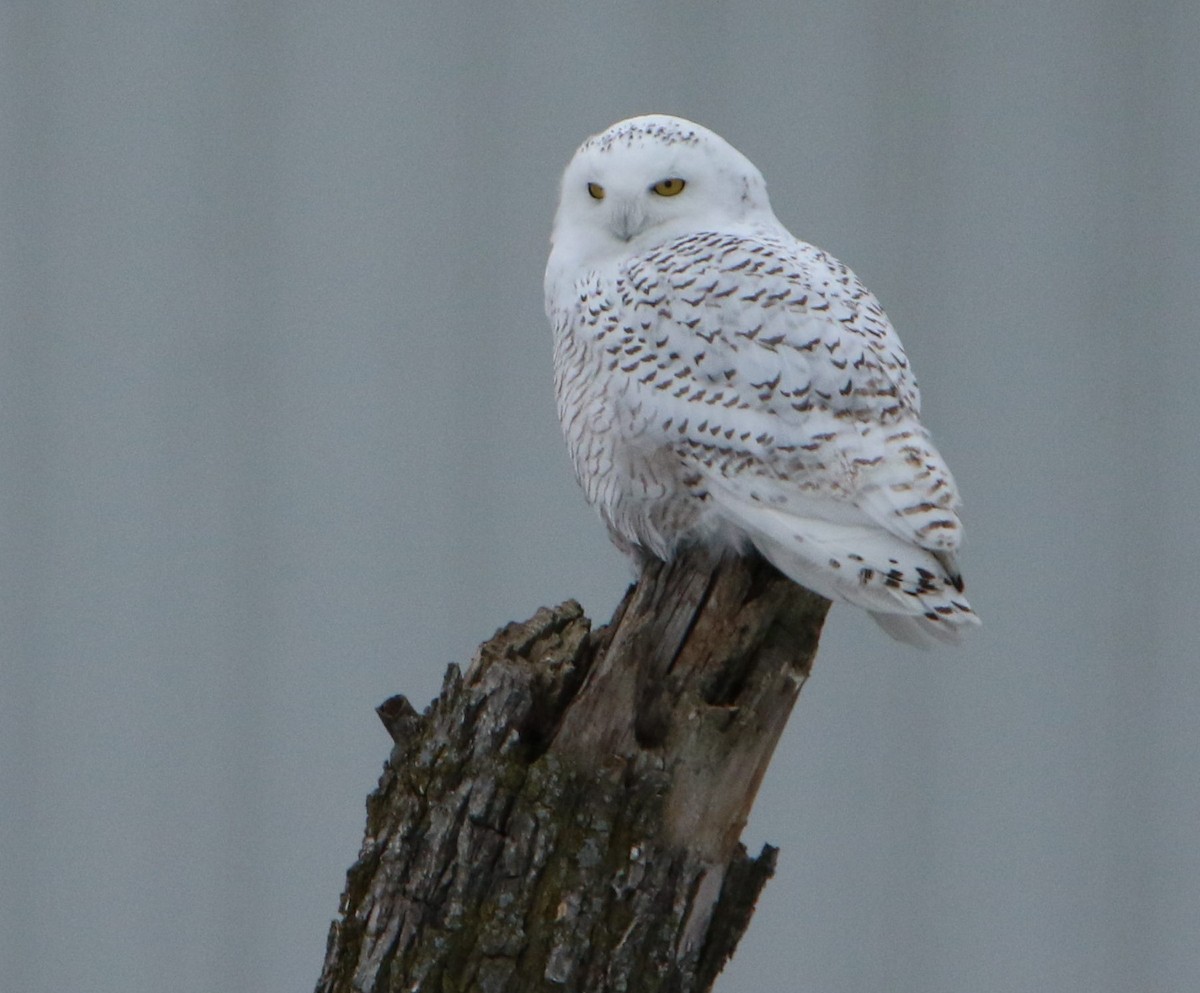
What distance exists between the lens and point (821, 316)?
4.99 ft

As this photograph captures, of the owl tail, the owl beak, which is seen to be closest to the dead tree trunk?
the owl tail

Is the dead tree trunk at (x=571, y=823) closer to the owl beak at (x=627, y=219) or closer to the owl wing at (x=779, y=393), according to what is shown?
the owl wing at (x=779, y=393)

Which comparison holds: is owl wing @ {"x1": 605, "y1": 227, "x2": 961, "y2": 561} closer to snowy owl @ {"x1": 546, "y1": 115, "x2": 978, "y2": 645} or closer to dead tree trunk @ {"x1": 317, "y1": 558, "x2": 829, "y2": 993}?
snowy owl @ {"x1": 546, "y1": 115, "x2": 978, "y2": 645}

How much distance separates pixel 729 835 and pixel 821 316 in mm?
592

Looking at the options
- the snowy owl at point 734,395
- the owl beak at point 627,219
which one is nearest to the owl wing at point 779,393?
the snowy owl at point 734,395

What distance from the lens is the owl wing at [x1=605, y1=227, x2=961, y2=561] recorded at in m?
1.43

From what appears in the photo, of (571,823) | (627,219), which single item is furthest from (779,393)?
(571,823)

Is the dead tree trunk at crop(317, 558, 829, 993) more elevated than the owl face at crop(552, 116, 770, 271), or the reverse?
the owl face at crop(552, 116, 770, 271)

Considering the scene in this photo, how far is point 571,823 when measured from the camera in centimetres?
137

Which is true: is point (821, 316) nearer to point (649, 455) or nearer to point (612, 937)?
point (649, 455)

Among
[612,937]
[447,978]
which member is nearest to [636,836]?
[612,937]

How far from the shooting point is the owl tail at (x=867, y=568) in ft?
4.54

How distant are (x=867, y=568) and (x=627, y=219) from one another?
0.58 meters

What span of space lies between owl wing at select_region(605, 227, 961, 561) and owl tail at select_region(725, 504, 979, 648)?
12 mm
